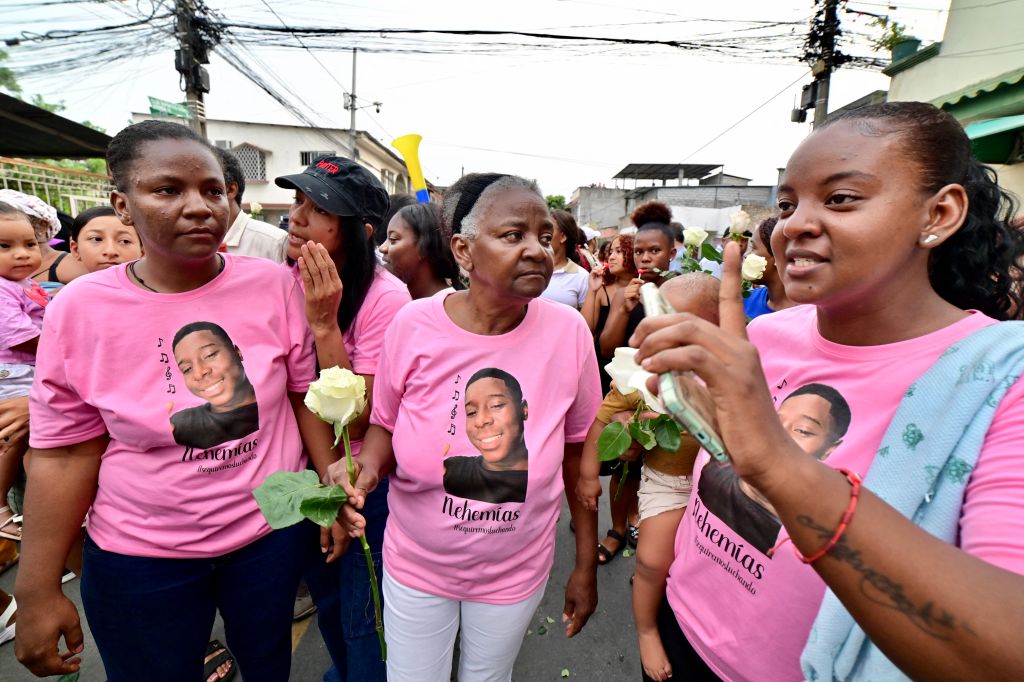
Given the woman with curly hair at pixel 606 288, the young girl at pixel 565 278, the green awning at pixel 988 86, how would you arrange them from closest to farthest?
the woman with curly hair at pixel 606 288, the young girl at pixel 565 278, the green awning at pixel 988 86

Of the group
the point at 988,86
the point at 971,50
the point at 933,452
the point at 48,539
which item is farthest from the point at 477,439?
the point at 971,50

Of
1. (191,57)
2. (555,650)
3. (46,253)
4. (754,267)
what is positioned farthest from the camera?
(191,57)

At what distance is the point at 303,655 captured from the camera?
2.54m

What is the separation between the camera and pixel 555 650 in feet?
8.42

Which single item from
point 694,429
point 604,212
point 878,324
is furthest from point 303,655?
point 604,212

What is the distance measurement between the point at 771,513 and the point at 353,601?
5.10ft

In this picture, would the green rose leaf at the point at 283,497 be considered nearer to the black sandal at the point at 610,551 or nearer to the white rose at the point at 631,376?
the white rose at the point at 631,376

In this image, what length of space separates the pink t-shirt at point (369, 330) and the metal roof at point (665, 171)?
26530 millimetres

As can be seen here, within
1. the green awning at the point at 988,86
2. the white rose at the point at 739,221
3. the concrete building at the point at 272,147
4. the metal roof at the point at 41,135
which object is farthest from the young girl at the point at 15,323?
the concrete building at the point at 272,147

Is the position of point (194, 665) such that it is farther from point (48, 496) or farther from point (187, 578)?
point (48, 496)

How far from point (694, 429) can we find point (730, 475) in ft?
2.05

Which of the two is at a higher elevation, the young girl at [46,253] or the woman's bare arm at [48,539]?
the young girl at [46,253]

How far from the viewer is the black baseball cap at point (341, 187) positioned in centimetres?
190

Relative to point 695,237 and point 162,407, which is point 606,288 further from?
point 162,407
